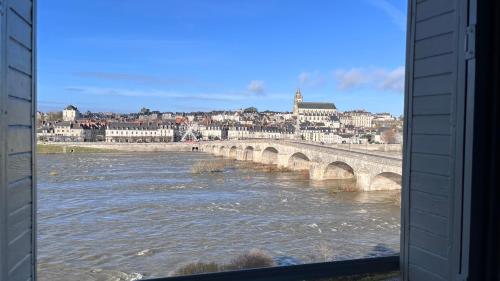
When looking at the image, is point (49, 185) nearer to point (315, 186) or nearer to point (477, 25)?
point (315, 186)

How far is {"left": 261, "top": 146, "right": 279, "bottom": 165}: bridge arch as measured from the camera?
42072 mm

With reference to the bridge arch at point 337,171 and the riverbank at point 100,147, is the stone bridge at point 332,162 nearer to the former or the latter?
the bridge arch at point 337,171

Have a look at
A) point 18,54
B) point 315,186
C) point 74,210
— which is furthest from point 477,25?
point 315,186

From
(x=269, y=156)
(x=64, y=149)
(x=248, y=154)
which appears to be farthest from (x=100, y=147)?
(x=269, y=156)

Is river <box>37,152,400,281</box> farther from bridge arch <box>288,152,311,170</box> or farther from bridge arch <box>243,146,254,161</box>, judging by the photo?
bridge arch <box>243,146,254,161</box>

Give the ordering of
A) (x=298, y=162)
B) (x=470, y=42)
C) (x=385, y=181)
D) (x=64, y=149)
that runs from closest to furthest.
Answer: (x=470, y=42) → (x=385, y=181) → (x=298, y=162) → (x=64, y=149)

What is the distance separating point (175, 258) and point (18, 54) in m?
7.86

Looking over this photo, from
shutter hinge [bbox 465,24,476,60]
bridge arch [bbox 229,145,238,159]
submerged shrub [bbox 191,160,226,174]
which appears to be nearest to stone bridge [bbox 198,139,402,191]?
bridge arch [bbox 229,145,238,159]

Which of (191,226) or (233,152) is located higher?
(233,152)

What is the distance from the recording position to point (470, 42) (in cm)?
166

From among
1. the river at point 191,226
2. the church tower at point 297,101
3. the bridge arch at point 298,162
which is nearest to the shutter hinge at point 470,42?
the river at point 191,226

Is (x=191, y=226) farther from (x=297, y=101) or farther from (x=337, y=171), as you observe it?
(x=297, y=101)

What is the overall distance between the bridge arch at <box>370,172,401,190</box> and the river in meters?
0.54

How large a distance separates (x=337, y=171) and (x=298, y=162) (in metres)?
7.57
